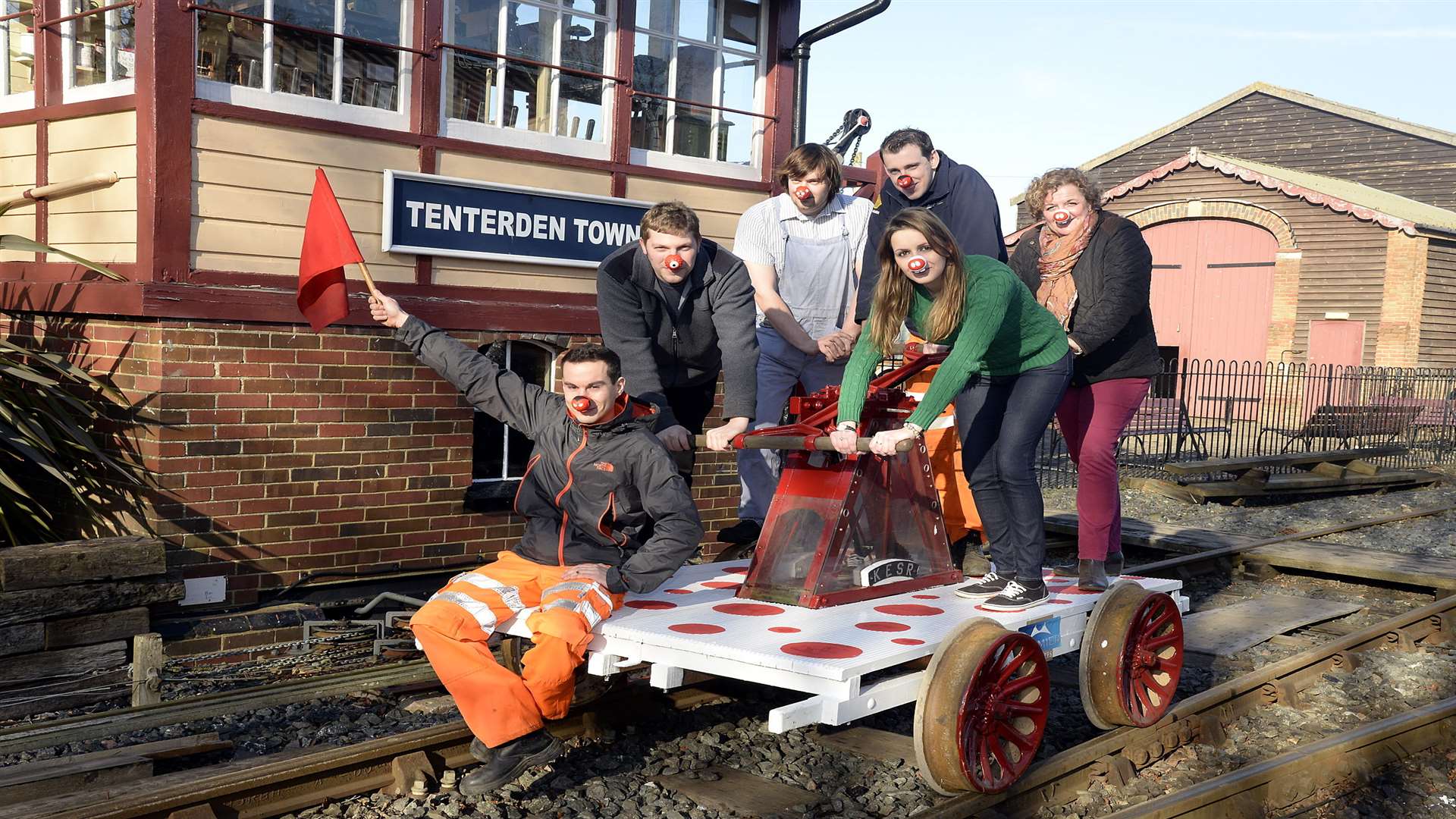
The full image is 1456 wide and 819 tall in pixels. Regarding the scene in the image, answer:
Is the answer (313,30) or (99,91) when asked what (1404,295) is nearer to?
(313,30)

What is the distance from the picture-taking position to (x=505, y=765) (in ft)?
12.8

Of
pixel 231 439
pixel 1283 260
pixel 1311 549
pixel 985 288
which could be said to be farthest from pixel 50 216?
pixel 1283 260

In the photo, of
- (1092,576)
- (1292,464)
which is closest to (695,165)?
(1092,576)

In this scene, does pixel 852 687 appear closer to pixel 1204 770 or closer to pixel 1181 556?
pixel 1204 770

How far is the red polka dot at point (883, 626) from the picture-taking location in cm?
427

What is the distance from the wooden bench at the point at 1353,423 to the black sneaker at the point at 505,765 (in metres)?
16.9

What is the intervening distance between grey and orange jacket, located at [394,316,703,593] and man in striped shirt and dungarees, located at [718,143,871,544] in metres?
1.64

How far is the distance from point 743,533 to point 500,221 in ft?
9.74

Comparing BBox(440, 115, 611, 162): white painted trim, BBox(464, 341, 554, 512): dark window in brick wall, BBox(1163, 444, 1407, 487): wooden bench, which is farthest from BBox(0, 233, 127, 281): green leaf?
BBox(1163, 444, 1407, 487): wooden bench

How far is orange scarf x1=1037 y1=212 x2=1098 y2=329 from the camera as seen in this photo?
5.36m

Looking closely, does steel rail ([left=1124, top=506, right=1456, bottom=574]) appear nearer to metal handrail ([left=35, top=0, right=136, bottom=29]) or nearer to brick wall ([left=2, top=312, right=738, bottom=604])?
brick wall ([left=2, top=312, right=738, bottom=604])

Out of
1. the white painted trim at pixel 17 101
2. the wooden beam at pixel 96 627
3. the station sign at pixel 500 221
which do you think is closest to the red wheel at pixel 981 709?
the wooden beam at pixel 96 627

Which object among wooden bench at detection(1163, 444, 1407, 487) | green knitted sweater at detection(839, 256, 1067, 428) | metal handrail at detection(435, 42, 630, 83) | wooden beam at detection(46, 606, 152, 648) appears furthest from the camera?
wooden bench at detection(1163, 444, 1407, 487)

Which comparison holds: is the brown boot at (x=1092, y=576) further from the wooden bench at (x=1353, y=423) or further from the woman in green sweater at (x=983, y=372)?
the wooden bench at (x=1353, y=423)
